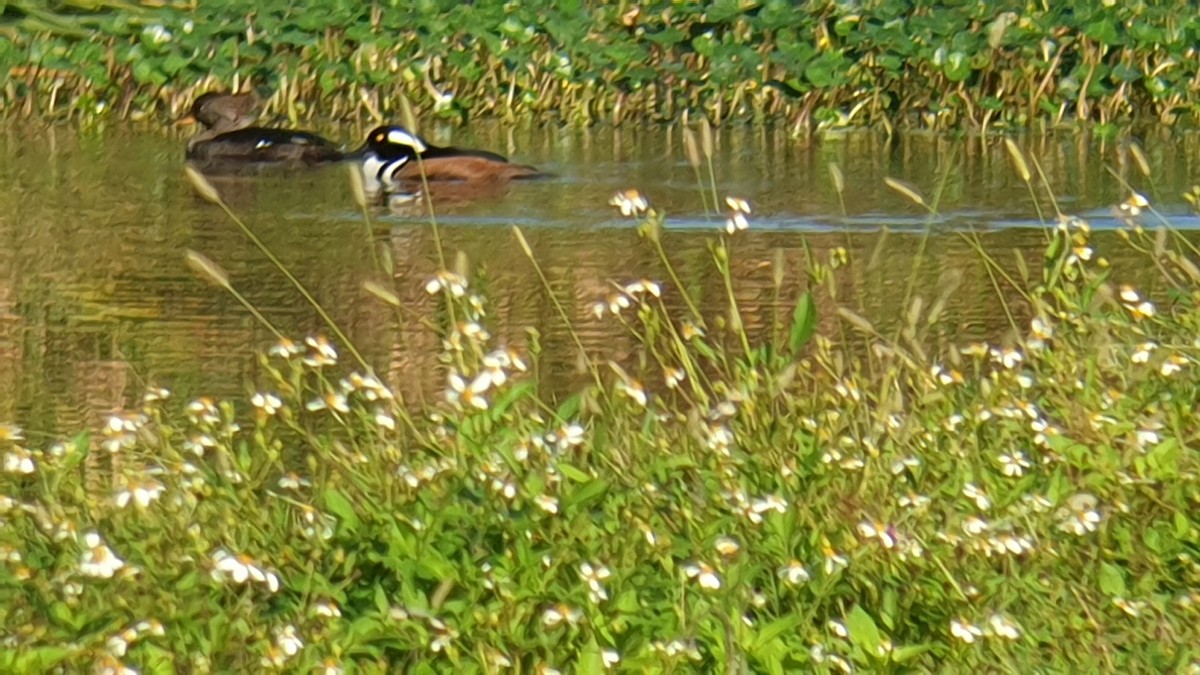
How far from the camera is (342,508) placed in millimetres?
4035

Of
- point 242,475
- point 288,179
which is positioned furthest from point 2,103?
point 242,475

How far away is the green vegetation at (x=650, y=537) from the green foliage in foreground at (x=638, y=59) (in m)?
7.83

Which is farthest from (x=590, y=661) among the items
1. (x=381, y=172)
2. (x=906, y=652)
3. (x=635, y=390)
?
(x=381, y=172)

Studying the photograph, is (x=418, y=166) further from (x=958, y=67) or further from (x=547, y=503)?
(x=547, y=503)

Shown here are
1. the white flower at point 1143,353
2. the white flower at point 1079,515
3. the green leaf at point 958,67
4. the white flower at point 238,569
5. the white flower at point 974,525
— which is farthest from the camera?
the green leaf at point 958,67

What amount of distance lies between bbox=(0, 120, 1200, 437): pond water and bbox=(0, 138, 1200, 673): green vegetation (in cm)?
41

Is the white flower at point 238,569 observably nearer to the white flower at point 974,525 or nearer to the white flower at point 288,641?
the white flower at point 288,641

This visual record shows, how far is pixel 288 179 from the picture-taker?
10469 millimetres

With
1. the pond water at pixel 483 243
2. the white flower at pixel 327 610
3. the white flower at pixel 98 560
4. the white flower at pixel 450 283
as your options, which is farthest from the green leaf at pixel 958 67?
the white flower at pixel 98 560

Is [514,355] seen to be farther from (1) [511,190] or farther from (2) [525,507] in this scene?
(1) [511,190]

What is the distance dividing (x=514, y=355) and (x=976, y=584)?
0.89 meters

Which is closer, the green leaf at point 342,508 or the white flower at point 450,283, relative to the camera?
the green leaf at point 342,508

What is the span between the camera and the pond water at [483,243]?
6426 mm

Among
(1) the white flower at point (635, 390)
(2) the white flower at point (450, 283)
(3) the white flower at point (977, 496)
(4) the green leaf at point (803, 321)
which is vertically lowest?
(3) the white flower at point (977, 496)
